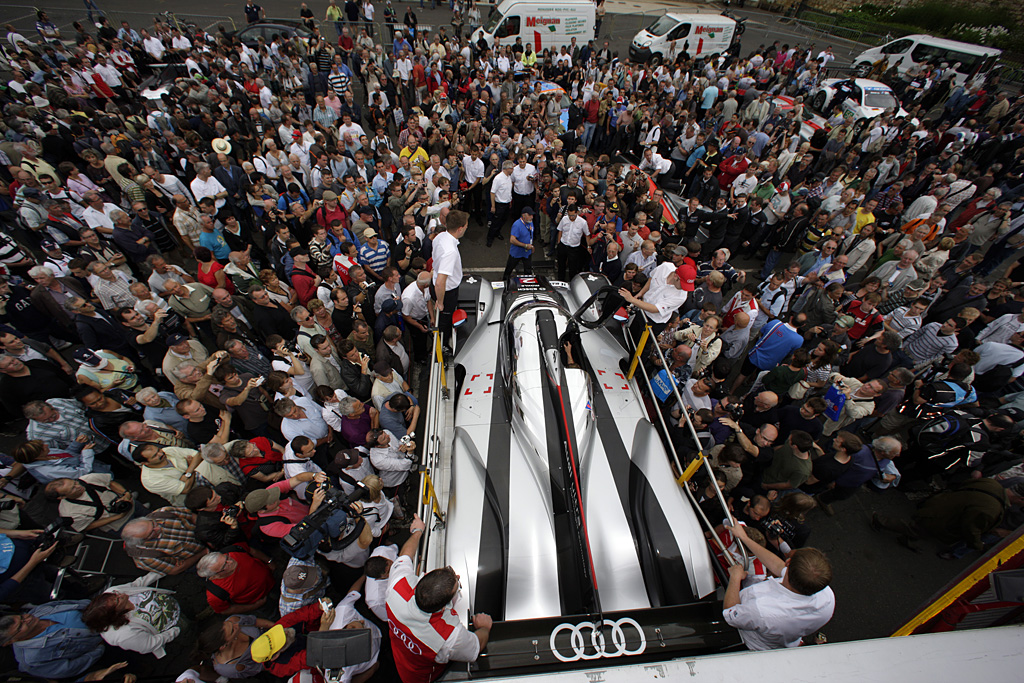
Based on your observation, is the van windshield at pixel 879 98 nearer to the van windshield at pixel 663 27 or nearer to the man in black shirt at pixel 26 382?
the van windshield at pixel 663 27

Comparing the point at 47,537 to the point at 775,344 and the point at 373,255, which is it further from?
the point at 775,344

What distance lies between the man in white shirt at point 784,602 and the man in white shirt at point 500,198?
7.19 metres

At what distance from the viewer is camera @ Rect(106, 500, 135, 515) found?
3.67 metres

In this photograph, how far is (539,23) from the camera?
54.4 ft

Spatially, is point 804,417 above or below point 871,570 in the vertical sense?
above

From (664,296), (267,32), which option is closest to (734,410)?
(664,296)

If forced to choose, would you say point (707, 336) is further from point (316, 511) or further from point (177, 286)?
point (177, 286)

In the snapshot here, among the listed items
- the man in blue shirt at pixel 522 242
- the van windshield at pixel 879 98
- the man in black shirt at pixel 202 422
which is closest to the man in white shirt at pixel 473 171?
the man in blue shirt at pixel 522 242

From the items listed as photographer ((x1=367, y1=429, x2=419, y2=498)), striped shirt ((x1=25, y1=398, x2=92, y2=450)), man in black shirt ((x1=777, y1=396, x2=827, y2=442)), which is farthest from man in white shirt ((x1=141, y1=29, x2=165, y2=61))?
man in black shirt ((x1=777, y1=396, x2=827, y2=442))

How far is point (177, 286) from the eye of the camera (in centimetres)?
477

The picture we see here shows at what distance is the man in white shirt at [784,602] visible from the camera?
245 centimetres

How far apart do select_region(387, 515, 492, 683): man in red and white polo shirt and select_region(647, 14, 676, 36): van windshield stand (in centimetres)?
2181

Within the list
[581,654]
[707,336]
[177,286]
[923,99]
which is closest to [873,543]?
[707,336]

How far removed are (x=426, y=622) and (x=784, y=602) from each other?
7.68 ft
